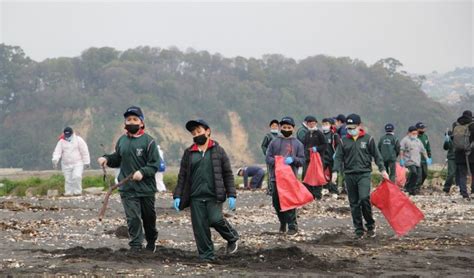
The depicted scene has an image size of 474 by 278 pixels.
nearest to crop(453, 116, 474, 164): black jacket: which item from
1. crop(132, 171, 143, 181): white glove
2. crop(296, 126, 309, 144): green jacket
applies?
crop(296, 126, 309, 144): green jacket

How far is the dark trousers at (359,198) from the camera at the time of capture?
1525cm

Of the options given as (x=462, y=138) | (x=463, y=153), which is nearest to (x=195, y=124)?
(x=462, y=138)

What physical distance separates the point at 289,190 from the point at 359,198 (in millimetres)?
1209

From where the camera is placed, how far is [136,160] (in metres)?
12.6

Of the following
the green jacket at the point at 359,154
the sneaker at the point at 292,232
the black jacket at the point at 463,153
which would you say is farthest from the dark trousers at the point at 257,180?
the green jacket at the point at 359,154

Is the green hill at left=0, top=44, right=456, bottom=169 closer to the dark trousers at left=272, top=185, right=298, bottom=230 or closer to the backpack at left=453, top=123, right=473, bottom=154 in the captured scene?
the backpack at left=453, top=123, right=473, bottom=154

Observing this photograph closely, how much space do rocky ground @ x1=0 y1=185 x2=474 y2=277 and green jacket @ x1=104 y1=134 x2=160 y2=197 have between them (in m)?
0.84

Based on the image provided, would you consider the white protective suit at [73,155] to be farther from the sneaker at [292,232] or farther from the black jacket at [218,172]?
the black jacket at [218,172]

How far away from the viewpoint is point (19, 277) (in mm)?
10266

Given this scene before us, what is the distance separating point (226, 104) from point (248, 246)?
71440mm

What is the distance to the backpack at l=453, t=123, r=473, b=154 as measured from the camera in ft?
78.6

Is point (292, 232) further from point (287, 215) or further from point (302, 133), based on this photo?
point (302, 133)

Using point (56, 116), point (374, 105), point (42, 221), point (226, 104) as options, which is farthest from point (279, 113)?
point (42, 221)

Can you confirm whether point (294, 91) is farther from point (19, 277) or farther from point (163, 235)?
point (19, 277)
